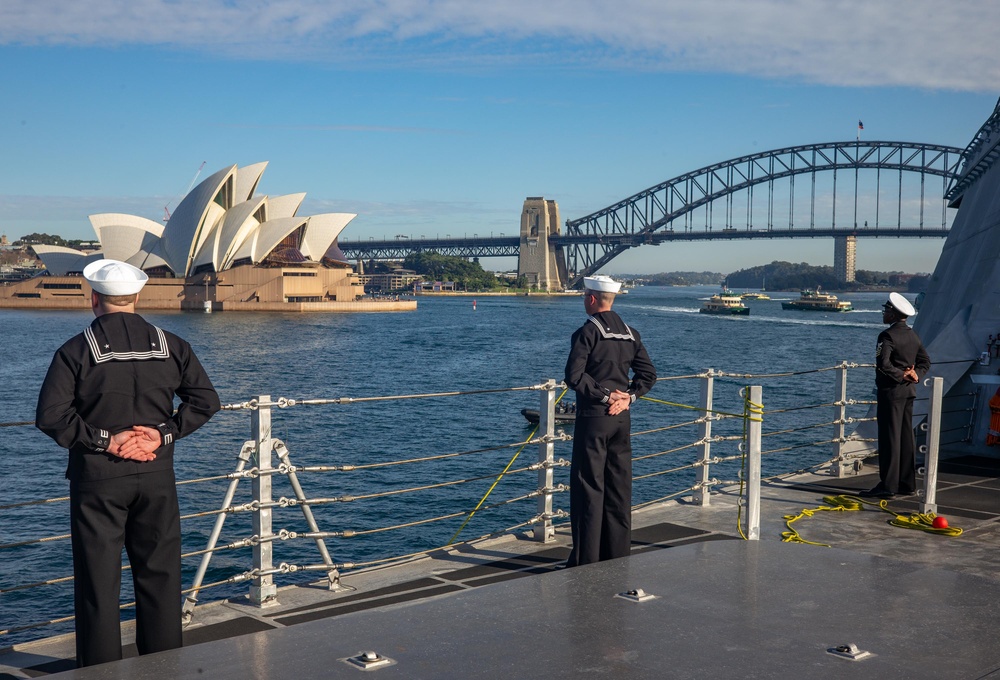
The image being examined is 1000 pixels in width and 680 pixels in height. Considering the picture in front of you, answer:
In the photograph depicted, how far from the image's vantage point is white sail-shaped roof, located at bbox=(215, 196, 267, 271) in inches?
Answer: 3866

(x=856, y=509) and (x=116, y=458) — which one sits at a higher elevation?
(x=116, y=458)

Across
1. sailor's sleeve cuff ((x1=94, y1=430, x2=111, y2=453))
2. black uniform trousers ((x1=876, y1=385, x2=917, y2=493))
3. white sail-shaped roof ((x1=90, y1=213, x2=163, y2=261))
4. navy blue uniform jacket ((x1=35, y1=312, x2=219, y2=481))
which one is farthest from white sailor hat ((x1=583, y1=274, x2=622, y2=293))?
white sail-shaped roof ((x1=90, y1=213, x2=163, y2=261))

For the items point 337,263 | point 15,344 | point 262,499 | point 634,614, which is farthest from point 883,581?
point 337,263

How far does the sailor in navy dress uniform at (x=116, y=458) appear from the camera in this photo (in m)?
3.43

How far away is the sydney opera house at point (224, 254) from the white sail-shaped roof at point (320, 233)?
0.12 meters

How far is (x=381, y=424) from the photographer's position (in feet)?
97.2

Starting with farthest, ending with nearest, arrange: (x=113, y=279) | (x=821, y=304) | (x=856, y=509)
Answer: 1. (x=821, y=304)
2. (x=856, y=509)
3. (x=113, y=279)

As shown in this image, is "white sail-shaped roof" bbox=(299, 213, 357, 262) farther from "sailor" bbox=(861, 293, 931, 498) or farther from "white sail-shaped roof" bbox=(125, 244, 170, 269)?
"sailor" bbox=(861, 293, 931, 498)

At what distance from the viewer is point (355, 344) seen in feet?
214

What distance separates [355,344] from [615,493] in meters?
61.0

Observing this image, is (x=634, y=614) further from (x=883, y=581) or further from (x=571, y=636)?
(x=883, y=581)

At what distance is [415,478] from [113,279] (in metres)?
17.4

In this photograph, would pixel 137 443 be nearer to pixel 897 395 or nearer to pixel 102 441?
pixel 102 441

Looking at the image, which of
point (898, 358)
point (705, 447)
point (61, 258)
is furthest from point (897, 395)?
point (61, 258)
